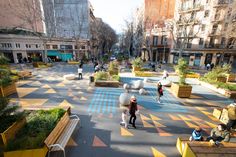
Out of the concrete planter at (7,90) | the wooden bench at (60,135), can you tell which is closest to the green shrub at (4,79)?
the concrete planter at (7,90)

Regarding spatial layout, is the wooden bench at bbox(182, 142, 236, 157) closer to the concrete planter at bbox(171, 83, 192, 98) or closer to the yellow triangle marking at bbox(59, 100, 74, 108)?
the concrete planter at bbox(171, 83, 192, 98)

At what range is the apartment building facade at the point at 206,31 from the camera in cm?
2684

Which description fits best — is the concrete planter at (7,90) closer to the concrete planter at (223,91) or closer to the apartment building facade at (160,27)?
the concrete planter at (223,91)

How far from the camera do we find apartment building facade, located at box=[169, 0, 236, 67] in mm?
26844

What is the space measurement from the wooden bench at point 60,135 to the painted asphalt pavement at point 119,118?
0.49 meters

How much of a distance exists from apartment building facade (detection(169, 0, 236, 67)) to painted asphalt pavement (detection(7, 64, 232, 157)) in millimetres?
20421

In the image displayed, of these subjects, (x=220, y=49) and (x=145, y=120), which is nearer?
(x=145, y=120)

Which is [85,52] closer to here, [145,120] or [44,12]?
[44,12]

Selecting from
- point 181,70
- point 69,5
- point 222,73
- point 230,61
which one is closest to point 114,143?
point 181,70

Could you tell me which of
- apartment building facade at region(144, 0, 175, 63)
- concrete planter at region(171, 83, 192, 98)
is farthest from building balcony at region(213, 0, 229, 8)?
concrete planter at region(171, 83, 192, 98)

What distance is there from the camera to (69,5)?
42594 millimetres

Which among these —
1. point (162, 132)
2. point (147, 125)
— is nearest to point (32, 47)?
point (147, 125)

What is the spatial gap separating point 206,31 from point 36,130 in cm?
3468

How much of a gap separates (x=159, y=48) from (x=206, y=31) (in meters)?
12.4
